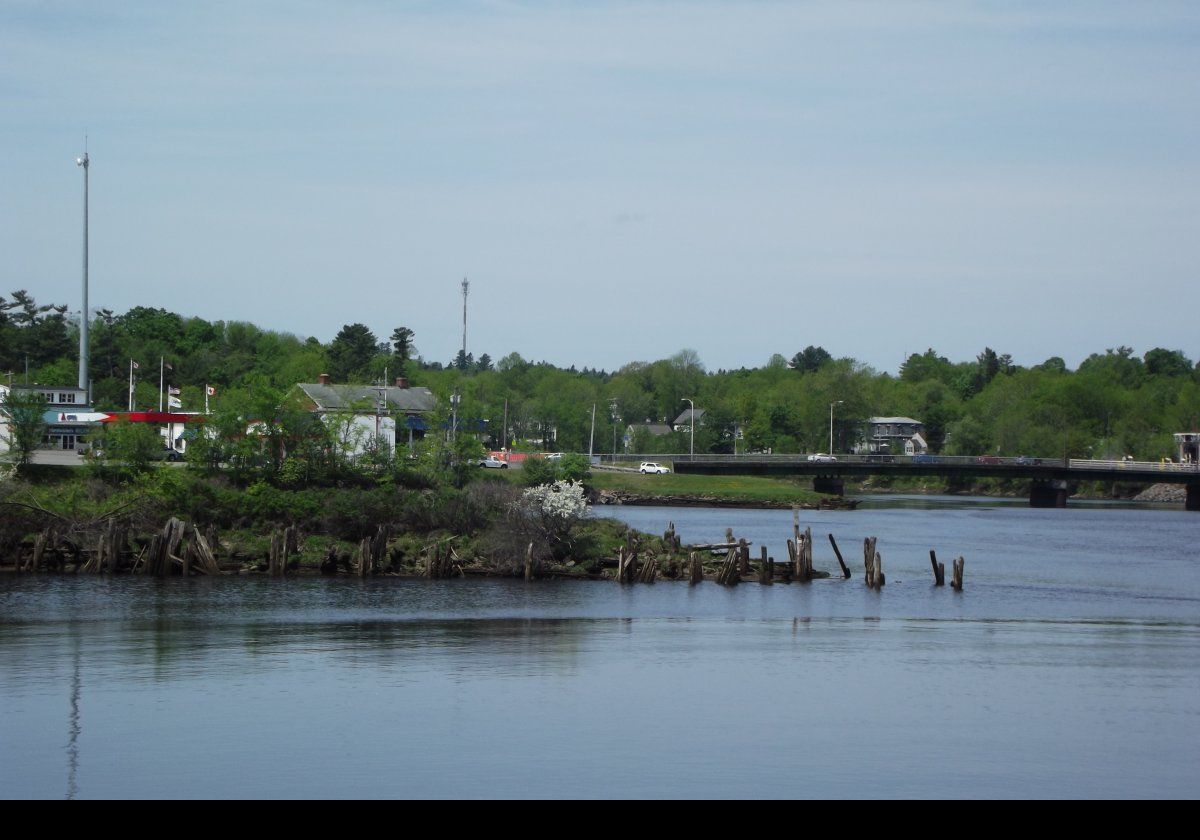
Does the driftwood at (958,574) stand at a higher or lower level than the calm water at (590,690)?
higher

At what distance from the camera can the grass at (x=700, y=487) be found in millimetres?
125188

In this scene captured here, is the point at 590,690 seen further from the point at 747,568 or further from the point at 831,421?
the point at 831,421

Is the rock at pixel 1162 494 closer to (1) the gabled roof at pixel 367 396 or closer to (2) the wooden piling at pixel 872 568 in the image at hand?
(1) the gabled roof at pixel 367 396

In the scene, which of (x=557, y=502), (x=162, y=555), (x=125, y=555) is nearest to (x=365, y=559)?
(x=162, y=555)

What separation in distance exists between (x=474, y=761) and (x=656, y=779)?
3.57 metres

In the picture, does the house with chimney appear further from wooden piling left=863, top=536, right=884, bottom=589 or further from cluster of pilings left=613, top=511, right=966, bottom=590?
wooden piling left=863, top=536, right=884, bottom=589

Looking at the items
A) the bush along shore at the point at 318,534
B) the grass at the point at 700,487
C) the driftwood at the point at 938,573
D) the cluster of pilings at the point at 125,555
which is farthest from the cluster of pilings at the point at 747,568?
the grass at the point at 700,487

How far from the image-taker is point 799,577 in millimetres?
56781

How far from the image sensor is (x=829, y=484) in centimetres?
13462

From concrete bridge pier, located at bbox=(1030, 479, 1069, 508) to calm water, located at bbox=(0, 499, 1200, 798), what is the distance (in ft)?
260
